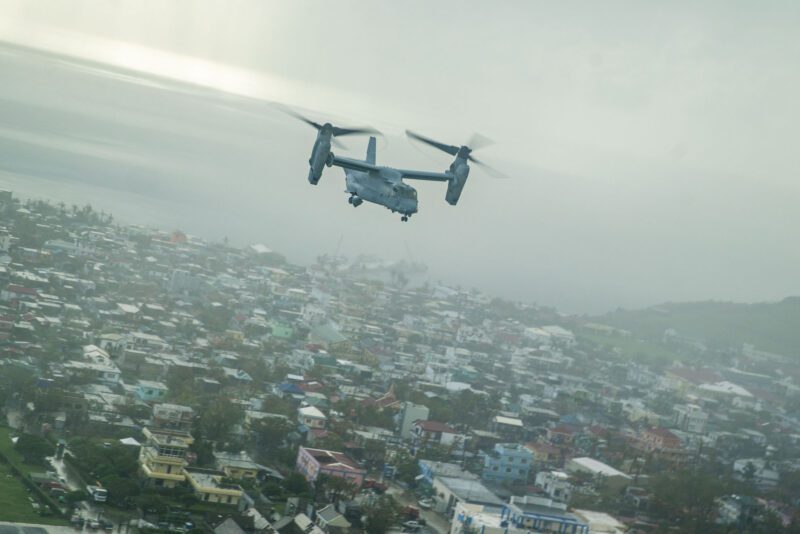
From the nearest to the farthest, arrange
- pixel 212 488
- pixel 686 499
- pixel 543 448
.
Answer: pixel 212 488, pixel 686 499, pixel 543 448

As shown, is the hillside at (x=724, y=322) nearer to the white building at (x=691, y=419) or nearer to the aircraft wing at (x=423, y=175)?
the white building at (x=691, y=419)

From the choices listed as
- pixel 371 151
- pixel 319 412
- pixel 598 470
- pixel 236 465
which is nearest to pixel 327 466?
pixel 236 465

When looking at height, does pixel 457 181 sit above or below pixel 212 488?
above

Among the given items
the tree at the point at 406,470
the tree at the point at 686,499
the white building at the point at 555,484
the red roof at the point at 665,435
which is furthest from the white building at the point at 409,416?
the red roof at the point at 665,435

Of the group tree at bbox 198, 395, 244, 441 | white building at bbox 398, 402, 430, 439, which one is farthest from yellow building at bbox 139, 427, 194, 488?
white building at bbox 398, 402, 430, 439

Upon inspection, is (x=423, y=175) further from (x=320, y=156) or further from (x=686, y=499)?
(x=686, y=499)

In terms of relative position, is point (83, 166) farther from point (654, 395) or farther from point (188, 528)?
point (188, 528)

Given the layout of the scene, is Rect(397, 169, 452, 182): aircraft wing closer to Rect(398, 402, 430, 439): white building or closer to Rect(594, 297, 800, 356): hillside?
Rect(398, 402, 430, 439): white building
